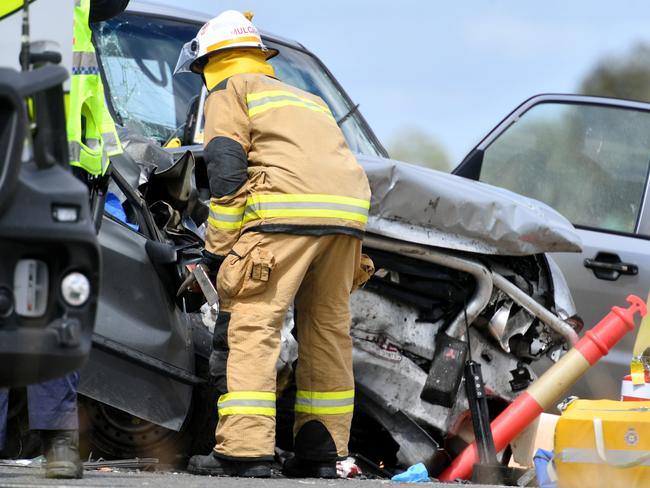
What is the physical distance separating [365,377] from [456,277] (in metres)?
0.56

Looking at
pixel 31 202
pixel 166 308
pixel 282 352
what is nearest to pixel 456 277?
pixel 282 352

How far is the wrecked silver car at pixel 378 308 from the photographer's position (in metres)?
5.18

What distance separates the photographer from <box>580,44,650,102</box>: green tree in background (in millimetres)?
25156

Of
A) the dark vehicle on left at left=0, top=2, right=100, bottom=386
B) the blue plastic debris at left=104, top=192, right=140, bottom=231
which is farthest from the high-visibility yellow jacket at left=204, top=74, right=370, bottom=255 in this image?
the dark vehicle on left at left=0, top=2, right=100, bottom=386

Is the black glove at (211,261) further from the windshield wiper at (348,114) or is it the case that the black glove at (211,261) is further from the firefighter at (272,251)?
the windshield wiper at (348,114)

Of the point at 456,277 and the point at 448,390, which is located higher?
the point at 456,277

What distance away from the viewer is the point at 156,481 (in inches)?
182

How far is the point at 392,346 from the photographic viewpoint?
587 centimetres

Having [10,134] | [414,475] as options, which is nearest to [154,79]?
[414,475]

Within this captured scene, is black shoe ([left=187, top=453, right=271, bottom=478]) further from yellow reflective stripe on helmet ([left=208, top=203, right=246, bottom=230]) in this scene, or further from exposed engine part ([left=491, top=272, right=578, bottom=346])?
exposed engine part ([left=491, top=272, right=578, bottom=346])

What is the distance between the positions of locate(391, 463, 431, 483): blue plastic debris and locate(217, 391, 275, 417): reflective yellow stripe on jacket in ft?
2.23

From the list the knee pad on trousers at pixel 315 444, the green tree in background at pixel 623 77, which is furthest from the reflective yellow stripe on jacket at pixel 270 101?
the green tree in background at pixel 623 77

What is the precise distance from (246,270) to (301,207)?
317 millimetres

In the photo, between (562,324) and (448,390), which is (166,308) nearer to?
(448,390)
